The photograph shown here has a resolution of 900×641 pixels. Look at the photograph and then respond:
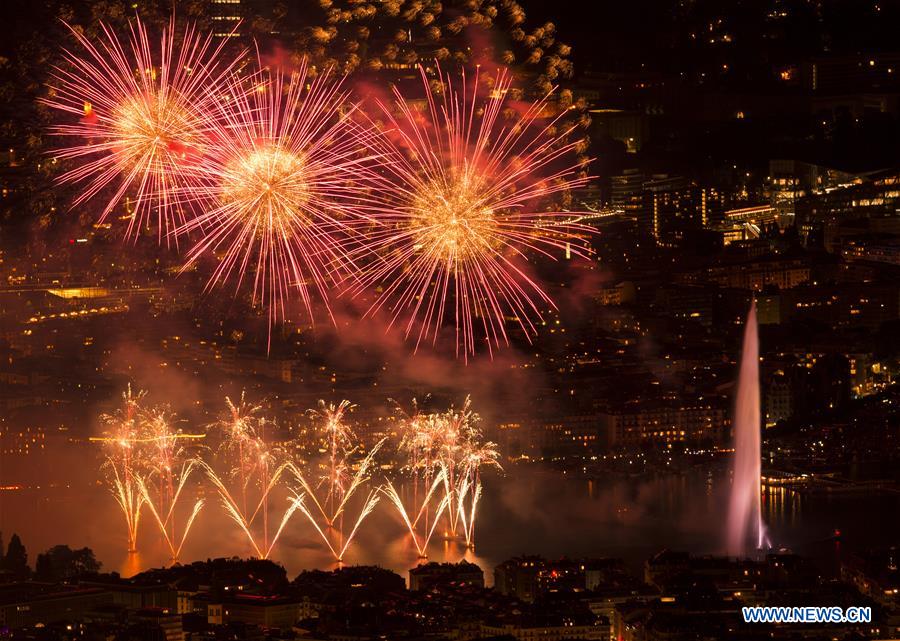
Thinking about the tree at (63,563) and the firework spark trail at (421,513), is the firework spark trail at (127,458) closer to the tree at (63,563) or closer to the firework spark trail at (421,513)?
the tree at (63,563)

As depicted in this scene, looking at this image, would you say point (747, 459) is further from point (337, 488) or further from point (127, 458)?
point (127, 458)

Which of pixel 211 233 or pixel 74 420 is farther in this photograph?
pixel 74 420

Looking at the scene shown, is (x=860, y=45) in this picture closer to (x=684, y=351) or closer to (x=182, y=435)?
(x=684, y=351)

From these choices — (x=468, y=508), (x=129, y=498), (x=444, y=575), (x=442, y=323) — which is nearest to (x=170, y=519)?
(x=129, y=498)

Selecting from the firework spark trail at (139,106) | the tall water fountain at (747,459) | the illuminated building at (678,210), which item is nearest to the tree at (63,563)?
the firework spark trail at (139,106)

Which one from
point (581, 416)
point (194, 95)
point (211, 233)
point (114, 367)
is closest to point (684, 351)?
point (581, 416)

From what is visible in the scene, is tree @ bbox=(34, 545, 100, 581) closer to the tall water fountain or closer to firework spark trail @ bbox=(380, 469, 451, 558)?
firework spark trail @ bbox=(380, 469, 451, 558)

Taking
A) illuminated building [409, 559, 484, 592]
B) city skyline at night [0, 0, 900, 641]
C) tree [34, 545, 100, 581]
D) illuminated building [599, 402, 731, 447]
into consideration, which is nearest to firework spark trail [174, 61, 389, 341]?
city skyline at night [0, 0, 900, 641]
